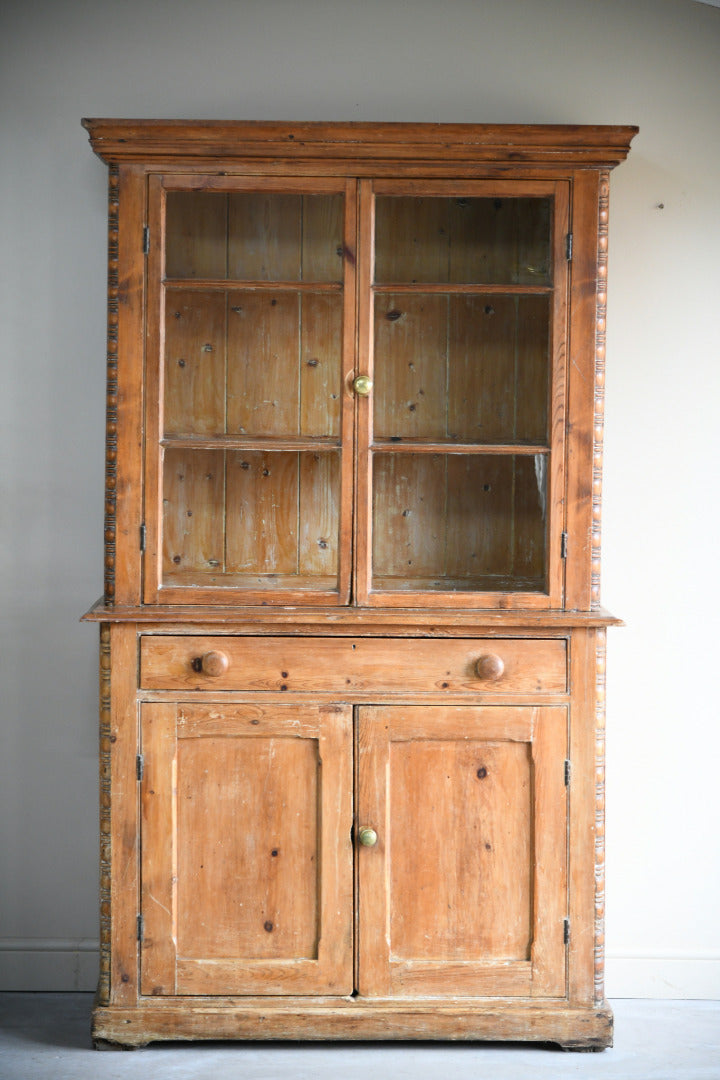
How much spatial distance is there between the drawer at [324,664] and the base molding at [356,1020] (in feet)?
2.38

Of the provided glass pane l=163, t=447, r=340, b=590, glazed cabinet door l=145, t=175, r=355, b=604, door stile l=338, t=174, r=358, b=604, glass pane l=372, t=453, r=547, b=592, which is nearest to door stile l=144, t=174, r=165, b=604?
glazed cabinet door l=145, t=175, r=355, b=604

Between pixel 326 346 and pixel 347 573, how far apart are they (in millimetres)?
565

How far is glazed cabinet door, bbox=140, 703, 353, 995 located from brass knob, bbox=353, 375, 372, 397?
0.72 metres

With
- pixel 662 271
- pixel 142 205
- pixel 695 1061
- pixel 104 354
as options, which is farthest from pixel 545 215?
pixel 695 1061

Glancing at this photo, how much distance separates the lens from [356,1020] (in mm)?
2168

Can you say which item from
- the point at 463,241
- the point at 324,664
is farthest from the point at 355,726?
the point at 463,241

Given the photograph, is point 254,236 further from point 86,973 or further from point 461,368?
point 86,973

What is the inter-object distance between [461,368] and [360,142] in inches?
23.1

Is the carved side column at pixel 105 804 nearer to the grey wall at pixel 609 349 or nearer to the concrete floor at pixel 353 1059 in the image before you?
the concrete floor at pixel 353 1059

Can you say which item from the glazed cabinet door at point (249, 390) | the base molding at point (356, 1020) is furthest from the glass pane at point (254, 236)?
the base molding at point (356, 1020)

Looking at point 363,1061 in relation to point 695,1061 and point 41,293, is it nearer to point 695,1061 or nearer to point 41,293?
point 695,1061

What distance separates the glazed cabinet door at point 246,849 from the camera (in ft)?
7.09

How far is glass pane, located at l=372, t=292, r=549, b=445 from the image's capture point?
2227 mm

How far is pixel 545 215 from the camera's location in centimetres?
217
